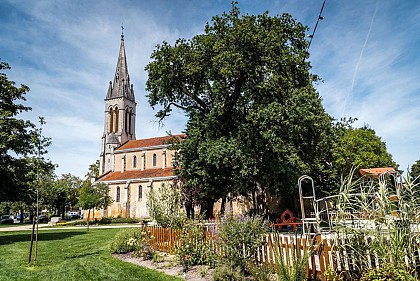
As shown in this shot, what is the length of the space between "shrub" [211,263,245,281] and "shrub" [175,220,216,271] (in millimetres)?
1292

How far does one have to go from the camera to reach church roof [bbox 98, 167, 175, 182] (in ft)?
152

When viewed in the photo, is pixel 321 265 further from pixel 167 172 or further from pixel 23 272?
pixel 167 172

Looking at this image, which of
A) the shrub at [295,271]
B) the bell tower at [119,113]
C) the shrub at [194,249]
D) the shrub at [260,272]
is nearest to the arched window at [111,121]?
the bell tower at [119,113]

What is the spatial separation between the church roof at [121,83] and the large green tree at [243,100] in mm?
44209

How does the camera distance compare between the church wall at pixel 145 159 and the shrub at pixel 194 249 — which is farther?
the church wall at pixel 145 159

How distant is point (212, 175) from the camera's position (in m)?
18.8

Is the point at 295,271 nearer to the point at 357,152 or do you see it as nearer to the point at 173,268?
the point at 173,268

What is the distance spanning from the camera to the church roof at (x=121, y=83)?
6250 centimetres

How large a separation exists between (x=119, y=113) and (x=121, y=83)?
22.0 feet

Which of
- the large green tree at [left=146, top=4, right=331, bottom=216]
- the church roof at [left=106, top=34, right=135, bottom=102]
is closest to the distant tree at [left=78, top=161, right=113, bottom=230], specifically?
the large green tree at [left=146, top=4, right=331, bottom=216]

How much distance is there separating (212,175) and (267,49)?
812 cm

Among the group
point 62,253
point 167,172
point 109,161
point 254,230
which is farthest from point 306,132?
point 109,161

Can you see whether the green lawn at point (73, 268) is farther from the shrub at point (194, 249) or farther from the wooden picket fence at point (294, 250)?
the wooden picket fence at point (294, 250)

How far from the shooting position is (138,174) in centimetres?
4934
